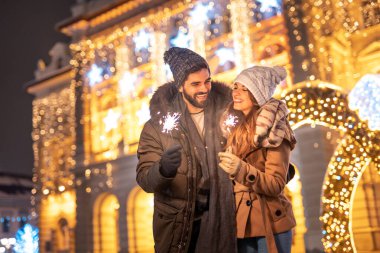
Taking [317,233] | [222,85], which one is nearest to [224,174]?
[222,85]

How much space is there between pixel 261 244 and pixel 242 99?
0.92 meters

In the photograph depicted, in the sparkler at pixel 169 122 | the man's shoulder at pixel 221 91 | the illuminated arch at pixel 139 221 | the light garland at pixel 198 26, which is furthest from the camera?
the illuminated arch at pixel 139 221

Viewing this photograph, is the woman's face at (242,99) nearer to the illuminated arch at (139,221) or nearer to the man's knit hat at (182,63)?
the man's knit hat at (182,63)

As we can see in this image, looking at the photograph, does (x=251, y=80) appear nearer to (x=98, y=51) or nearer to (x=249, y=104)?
(x=249, y=104)

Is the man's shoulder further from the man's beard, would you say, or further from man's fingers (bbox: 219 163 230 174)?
man's fingers (bbox: 219 163 230 174)

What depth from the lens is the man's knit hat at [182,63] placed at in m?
2.71

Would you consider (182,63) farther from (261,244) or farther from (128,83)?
(128,83)

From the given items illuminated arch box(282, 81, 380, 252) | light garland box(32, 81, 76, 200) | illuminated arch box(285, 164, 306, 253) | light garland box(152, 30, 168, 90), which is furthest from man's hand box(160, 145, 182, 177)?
light garland box(32, 81, 76, 200)

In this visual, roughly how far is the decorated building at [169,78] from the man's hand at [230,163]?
9.17ft

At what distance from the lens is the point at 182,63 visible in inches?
107

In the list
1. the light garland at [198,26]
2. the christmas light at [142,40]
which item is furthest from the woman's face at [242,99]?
the christmas light at [142,40]

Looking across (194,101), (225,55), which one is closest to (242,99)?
(194,101)

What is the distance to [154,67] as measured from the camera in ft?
55.7

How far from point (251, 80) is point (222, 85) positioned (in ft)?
1.06
